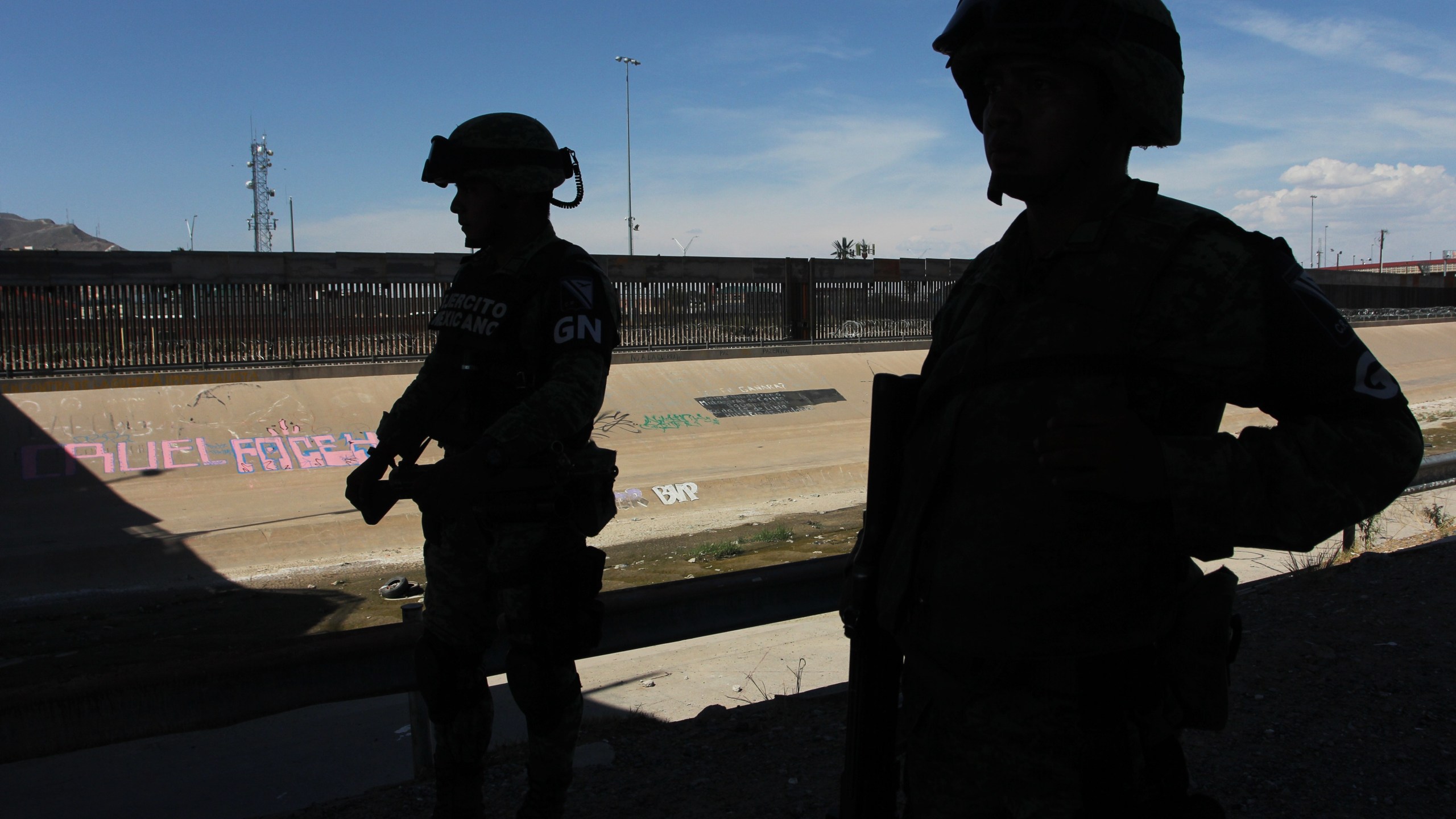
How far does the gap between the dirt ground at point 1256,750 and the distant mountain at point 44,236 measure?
137788 mm

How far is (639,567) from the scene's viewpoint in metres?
10.0

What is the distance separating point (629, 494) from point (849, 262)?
41.1 feet

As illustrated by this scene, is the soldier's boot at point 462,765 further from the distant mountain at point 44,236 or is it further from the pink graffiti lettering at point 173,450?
the distant mountain at point 44,236

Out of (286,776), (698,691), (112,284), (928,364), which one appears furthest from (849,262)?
(928,364)

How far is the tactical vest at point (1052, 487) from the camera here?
1.55 meters

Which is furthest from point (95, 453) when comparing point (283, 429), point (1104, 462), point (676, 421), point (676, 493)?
point (1104, 462)

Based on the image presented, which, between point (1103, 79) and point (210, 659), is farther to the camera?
point (210, 659)

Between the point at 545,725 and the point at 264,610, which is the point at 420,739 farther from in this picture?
the point at 264,610

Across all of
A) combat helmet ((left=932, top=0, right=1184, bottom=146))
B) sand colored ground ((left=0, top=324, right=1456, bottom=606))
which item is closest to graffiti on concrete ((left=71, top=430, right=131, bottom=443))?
sand colored ground ((left=0, top=324, right=1456, bottom=606))

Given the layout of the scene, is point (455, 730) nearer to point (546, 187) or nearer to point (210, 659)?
point (210, 659)

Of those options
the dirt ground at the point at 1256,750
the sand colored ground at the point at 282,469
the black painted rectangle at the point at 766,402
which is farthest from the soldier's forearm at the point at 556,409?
the black painted rectangle at the point at 766,402

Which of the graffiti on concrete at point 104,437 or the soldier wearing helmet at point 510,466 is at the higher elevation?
the soldier wearing helmet at point 510,466

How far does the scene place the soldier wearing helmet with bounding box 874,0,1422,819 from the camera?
1474 millimetres

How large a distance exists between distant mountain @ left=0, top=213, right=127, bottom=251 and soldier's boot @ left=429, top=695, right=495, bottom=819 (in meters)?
138
